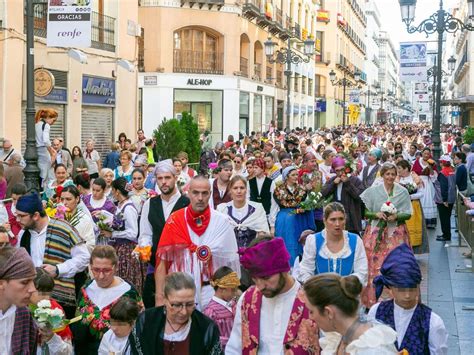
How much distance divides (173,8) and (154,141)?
49.2 ft

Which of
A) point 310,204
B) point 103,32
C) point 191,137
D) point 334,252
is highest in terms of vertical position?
point 103,32

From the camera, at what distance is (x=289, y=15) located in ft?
177

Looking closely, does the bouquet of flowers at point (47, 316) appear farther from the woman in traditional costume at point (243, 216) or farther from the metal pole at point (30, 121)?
the metal pole at point (30, 121)

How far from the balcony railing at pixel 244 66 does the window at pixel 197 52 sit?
242 cm

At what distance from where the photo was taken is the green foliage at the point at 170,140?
24.0 m

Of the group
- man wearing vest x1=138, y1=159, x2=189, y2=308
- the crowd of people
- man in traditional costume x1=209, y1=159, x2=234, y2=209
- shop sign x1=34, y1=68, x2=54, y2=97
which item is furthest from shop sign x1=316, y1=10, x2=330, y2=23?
man wearing vest x1=138, y1=159, x2=189, y2=308

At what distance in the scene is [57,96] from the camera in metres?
23.2

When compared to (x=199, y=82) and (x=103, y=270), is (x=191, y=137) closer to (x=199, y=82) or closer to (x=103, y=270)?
(x=199, y=82)

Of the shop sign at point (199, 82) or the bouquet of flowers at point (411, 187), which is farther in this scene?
the shop sign at point (199, 82)

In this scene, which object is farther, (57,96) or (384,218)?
(57,96)

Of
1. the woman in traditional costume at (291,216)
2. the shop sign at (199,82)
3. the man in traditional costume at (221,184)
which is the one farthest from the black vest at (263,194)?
the shop sign at (199,82)

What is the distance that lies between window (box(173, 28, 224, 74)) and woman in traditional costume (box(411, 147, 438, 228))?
22.3 m

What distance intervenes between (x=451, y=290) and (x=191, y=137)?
14.5m

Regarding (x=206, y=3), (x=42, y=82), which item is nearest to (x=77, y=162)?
(x=42, y=82)
